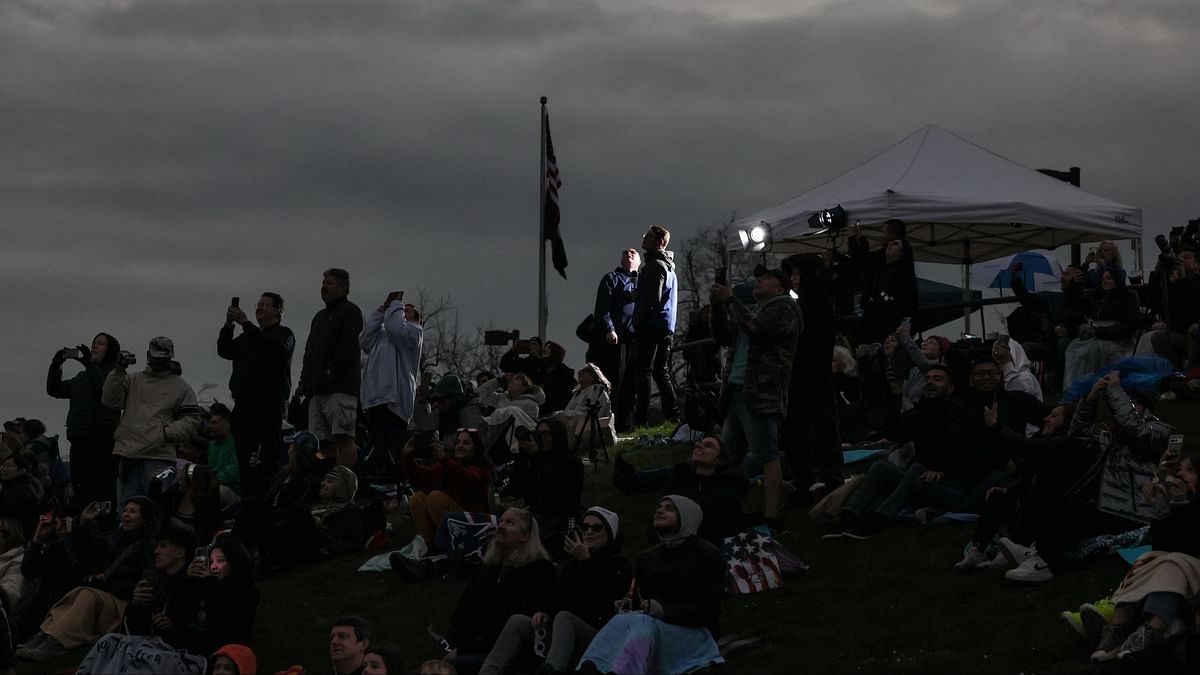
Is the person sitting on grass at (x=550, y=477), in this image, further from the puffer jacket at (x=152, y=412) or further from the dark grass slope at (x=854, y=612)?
the puffer jacket at (x=152, y=412)

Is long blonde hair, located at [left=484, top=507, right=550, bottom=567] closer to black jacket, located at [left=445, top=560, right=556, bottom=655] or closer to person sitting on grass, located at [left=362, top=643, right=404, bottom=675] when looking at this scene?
black jacket, located at [left=445, top=560, right=556, bottom=655]

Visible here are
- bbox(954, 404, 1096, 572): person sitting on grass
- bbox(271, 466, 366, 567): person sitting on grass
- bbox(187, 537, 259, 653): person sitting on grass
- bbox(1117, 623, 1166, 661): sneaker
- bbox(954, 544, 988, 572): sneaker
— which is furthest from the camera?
bbox(271, 466, 366, 567): person sitting on grass

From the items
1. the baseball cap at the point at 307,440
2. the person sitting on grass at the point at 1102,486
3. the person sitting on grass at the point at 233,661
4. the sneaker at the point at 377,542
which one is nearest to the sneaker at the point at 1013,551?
the person sitting on grass at the point at 1102,486

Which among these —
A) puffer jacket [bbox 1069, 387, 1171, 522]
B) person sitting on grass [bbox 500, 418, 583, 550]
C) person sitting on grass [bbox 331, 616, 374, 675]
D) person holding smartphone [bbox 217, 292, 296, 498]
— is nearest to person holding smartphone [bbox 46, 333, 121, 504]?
person holding smartphone [bbox 217, 292, 296, 498]

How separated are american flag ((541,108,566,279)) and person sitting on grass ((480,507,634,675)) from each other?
1634cm

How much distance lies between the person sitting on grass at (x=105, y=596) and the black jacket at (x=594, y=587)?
14.1ft

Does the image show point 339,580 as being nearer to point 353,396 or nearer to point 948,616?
point 353,396

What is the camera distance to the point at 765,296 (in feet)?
41.3

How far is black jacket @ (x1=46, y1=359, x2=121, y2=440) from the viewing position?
15.6m

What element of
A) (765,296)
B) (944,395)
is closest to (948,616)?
(944,395)

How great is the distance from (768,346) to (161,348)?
227 inches

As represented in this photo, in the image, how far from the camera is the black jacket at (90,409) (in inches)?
615

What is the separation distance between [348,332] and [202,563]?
13.5 feet

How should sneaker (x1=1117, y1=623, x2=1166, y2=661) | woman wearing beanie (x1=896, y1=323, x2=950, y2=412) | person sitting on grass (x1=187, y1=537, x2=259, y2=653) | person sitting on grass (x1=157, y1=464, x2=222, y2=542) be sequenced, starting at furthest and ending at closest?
person sitting on grass (x1=157, y1=464, x2=222, y2=542) < woman wearing beanie (x1=896, y1=323, x2=950, y2=412) < person sitting on grass (x1=187, y1=537, x2=259, y2=653) < sneaker (x1=1117, y1=623, x2=1166, y2=661)
